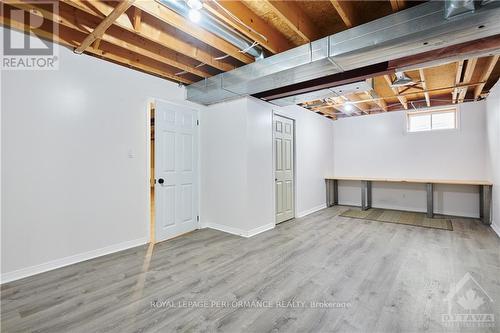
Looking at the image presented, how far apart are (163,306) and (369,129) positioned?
20.8ft

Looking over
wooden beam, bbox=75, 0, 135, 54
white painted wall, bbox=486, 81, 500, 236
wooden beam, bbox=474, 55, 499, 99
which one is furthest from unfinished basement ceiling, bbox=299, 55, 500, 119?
wooden beam, bbox=75, 0, 135, 54

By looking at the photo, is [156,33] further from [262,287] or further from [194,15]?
[262,287]

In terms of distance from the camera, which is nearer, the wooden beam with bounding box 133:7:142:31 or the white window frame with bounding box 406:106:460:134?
the wooden beam with bounding box 133:7:142:31

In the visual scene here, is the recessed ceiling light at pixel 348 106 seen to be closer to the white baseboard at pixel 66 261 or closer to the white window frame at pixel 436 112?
the white window frame at pixel 436 112

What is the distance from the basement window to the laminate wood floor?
9.40 ft

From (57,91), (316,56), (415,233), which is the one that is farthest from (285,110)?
(57,91)

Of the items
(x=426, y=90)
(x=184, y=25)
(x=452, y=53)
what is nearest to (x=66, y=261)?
(x=184, y=25)

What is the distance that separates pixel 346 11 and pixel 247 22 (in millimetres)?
997

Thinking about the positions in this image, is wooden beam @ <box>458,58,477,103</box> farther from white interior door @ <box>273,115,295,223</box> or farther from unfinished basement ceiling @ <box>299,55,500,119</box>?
white interior door @ <box>273,115,295,223</box>

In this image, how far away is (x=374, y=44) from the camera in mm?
2287

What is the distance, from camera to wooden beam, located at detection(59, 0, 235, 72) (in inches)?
87.6

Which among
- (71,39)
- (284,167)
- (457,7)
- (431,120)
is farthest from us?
(431,120)

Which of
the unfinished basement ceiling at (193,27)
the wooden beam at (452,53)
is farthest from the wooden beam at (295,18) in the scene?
the wooden beam at (452,53)

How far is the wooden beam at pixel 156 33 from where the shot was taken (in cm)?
222
